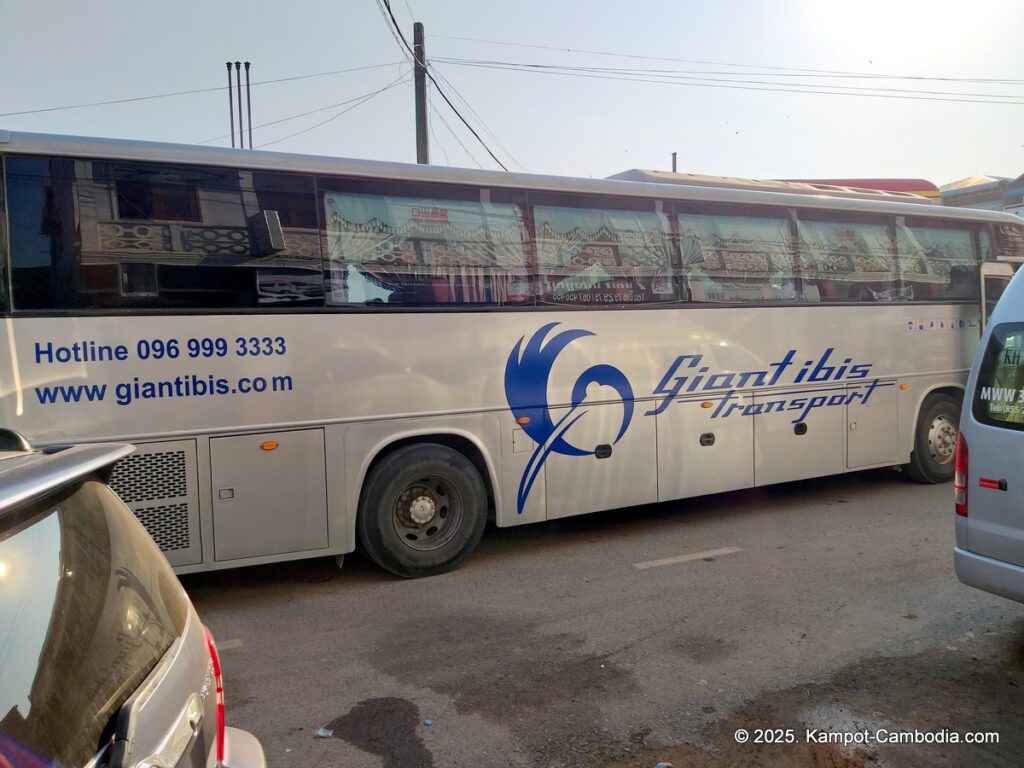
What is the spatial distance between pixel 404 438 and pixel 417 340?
820mm

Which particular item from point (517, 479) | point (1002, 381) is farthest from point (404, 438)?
point (1002, 381)

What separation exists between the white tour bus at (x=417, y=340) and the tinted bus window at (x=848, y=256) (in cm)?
3

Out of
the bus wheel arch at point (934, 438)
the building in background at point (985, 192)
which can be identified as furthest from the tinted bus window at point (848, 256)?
the building in background at point (985, 192)

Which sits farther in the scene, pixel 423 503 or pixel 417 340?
pixel 423 503

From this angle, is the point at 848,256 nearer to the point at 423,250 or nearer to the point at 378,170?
the point at 423,250

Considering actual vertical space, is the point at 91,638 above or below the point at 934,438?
above

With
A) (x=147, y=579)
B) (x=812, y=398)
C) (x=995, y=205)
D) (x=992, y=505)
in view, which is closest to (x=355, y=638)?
(x=147, y=579)

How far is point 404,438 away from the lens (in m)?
6.07

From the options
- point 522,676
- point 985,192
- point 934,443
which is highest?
point 985,192

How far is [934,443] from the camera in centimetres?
909

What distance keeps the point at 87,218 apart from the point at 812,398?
7.08 meters

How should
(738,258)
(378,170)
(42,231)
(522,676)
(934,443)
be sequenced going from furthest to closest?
1. (934,443)
2. (738,258)
3. (378,170)
4. (42,231)
5. (522,676)

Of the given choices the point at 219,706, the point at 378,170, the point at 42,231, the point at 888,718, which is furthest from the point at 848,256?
the point at 219,706

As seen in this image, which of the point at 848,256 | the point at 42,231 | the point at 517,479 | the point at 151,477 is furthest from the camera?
the point at 848,256
